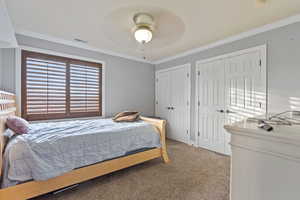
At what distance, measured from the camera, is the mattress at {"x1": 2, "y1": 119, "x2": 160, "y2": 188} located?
4.54ft

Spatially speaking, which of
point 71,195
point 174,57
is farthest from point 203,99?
point 71,195

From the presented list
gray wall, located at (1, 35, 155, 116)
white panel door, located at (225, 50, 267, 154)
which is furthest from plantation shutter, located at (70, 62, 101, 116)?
white panel door, located at (225, 50, 267, 154)

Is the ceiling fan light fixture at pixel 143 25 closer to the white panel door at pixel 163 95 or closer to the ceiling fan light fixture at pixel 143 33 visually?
the ceiling fan light fixture at pixel 143 33

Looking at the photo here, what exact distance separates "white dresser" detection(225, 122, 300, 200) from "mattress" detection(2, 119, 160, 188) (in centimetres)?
159

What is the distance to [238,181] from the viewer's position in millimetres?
766

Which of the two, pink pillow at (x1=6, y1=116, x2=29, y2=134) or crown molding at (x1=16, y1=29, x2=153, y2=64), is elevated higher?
crown molding at (x1=16, y1=29, x2=153, y2=64)

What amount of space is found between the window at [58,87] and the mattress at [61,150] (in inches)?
42.8

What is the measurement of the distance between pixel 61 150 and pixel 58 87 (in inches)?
68.0

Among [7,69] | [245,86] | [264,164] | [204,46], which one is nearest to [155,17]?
[204,46]

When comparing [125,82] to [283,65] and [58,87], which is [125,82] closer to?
[58,87]

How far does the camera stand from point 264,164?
2.24 feet

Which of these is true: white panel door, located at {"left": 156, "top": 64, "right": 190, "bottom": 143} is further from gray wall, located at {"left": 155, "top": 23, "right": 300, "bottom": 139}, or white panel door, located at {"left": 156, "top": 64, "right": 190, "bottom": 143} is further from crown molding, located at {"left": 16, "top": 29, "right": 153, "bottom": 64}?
gray wall, located at {"left": 155, "top": 23, "right": 300, "bottom": 139}

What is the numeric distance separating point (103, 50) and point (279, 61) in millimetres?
3429

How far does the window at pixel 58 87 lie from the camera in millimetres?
2600
